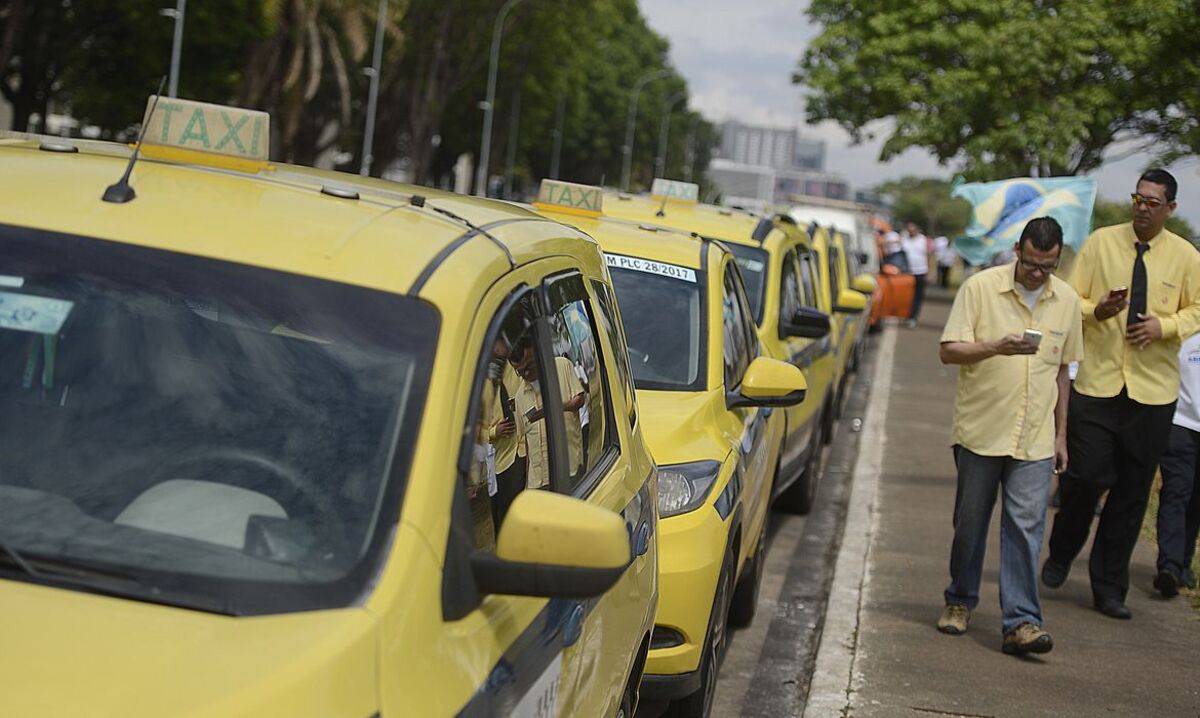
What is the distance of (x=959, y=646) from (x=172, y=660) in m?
5.78

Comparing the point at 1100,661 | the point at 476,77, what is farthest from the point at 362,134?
the point at 1100,661

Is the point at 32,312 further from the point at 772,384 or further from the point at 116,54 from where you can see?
the point at 116,54

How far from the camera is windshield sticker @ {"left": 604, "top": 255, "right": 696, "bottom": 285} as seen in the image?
7555mm

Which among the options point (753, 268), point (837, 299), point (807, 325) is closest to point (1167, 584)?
point (807, 325)

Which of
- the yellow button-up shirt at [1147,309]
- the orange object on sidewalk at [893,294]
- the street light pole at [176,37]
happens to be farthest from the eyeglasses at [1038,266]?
the street light pole at [176,37]

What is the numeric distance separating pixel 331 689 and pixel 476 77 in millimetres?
73451

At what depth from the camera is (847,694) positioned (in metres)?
6.78

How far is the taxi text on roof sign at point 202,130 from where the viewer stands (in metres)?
3.87

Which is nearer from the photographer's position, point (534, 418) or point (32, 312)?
point (32, 312)

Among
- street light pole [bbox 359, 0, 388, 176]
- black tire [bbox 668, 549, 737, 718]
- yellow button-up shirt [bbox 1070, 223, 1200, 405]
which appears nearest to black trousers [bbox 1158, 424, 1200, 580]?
yellow button-up shirt [bbox 1070, 223, 1200, 405]

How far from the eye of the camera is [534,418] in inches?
145

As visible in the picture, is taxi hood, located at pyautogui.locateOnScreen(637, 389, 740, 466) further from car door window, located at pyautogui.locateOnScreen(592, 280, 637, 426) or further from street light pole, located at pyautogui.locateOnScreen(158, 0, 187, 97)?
street light pole, located at pyautogui.locateOnScreen(158, 0, 187, 97)

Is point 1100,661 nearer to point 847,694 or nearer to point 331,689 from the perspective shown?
point 847,694

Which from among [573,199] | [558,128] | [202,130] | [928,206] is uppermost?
[558,128]
